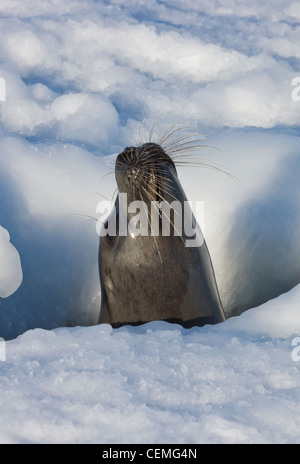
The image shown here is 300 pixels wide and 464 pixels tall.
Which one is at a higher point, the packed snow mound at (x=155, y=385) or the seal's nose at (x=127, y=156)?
the seal's nose at (x=127, y=156)

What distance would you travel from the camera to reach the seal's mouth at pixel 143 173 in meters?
3.20

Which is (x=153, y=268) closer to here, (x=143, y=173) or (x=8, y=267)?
(x=143, y=173)

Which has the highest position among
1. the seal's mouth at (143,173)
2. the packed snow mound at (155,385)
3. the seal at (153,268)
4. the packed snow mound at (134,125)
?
the packed snow mound at (134,125)

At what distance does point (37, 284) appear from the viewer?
151 inches

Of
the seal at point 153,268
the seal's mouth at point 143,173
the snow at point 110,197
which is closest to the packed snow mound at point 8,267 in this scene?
the snow at point 110,197

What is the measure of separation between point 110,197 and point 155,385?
1.84 meters

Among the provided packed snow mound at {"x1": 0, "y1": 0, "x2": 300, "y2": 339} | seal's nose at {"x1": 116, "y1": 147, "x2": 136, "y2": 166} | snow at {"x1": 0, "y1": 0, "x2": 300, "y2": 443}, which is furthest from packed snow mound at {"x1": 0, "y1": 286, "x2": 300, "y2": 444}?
packed snow mound at {"x1": 0, "y1": 0, "x2": 300, "y2": 339}

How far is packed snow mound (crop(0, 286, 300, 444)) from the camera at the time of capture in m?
2.22

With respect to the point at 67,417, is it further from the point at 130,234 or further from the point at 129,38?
the point at 129,38

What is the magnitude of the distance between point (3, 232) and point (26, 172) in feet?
2.19

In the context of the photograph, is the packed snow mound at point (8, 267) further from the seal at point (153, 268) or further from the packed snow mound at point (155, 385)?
the packed snow mound at point (155, 385)

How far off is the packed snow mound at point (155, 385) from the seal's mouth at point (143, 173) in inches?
25.3

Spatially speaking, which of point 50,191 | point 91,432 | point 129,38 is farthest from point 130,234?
point 129,38

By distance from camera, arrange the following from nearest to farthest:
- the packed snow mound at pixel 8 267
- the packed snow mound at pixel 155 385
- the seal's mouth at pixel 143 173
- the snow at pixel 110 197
A: the packed snow mound at pixel 155 385
the snow at pixel 110 197
the seal's mouth at pixel 143 173
the packed snow mound at pixel 8 267
